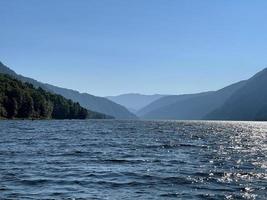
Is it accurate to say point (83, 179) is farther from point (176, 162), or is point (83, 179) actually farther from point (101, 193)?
point (176, 162)

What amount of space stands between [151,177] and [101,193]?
9.42 metres

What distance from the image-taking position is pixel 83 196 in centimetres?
3556

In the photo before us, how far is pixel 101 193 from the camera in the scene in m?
36.9

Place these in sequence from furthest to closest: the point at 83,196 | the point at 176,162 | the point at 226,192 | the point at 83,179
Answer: the point at 176,162, the point at 83,179, the point at 226,192, the point at 83,196

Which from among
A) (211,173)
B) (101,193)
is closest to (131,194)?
(101,193)

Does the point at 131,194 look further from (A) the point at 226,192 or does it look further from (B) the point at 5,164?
(B) the point at 5,164

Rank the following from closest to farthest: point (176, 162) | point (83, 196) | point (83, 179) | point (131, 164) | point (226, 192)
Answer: point (83, 196) < point (226, 192) < point (83, 179) < point (131, 164) < point (176, 162)

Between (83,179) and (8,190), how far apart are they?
7.57m

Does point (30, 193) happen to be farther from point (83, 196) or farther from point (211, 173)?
point (211, 173)

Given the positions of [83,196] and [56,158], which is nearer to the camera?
[83,196]

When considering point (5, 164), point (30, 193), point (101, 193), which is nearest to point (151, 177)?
point (101, 193)

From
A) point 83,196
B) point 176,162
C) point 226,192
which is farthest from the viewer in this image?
point 176,162

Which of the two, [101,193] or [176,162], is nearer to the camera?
[101,193]

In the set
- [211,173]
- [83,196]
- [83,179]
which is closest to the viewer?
[83,196]
